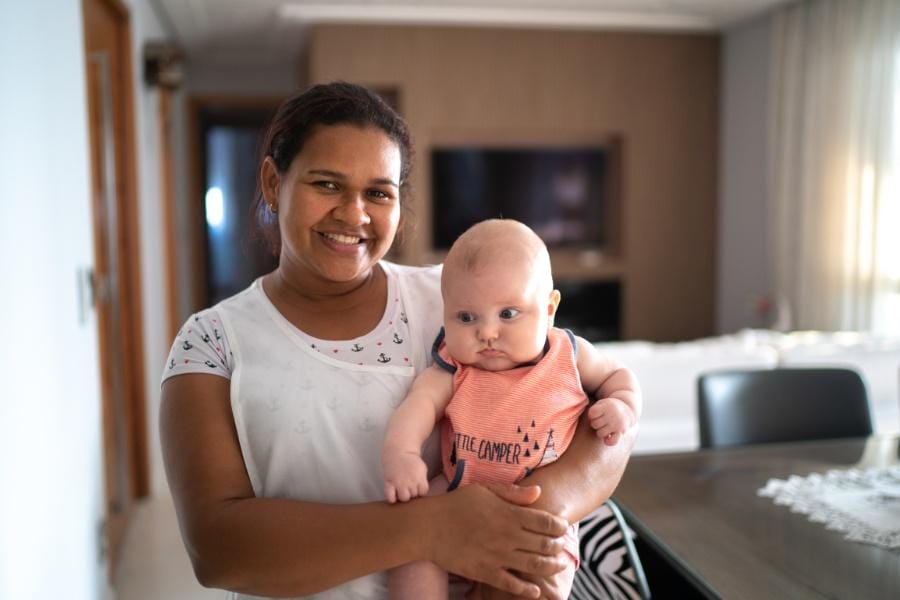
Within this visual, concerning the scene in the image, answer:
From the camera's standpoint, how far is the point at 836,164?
4973 millimetres

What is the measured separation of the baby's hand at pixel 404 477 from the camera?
0.99 m

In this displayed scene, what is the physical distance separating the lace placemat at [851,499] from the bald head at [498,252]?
76 cm

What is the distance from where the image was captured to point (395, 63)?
5.53 meters

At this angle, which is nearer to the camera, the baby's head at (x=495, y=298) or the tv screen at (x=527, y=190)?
the baby's head at (x=495, y=298)

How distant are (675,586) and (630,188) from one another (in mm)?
4892

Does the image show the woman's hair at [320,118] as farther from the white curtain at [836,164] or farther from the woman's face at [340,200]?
the white curtain at [836,164]

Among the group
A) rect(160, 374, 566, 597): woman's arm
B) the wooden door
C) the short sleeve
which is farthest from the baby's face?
the wooden door

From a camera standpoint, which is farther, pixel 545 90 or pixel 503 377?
pixel 545 90

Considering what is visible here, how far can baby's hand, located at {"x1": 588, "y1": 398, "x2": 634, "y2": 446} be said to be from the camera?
108cm

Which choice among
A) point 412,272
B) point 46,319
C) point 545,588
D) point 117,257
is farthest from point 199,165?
point 545,588

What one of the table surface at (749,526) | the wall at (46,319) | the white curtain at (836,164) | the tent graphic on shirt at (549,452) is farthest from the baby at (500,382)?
the white curtain at (836,164)

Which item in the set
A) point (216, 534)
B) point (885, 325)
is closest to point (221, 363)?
point (216, 534)

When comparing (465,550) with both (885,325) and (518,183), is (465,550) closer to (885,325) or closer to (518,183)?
(885,325)

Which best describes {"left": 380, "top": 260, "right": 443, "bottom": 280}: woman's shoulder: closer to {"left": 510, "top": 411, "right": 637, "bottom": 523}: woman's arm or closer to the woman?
the woman
